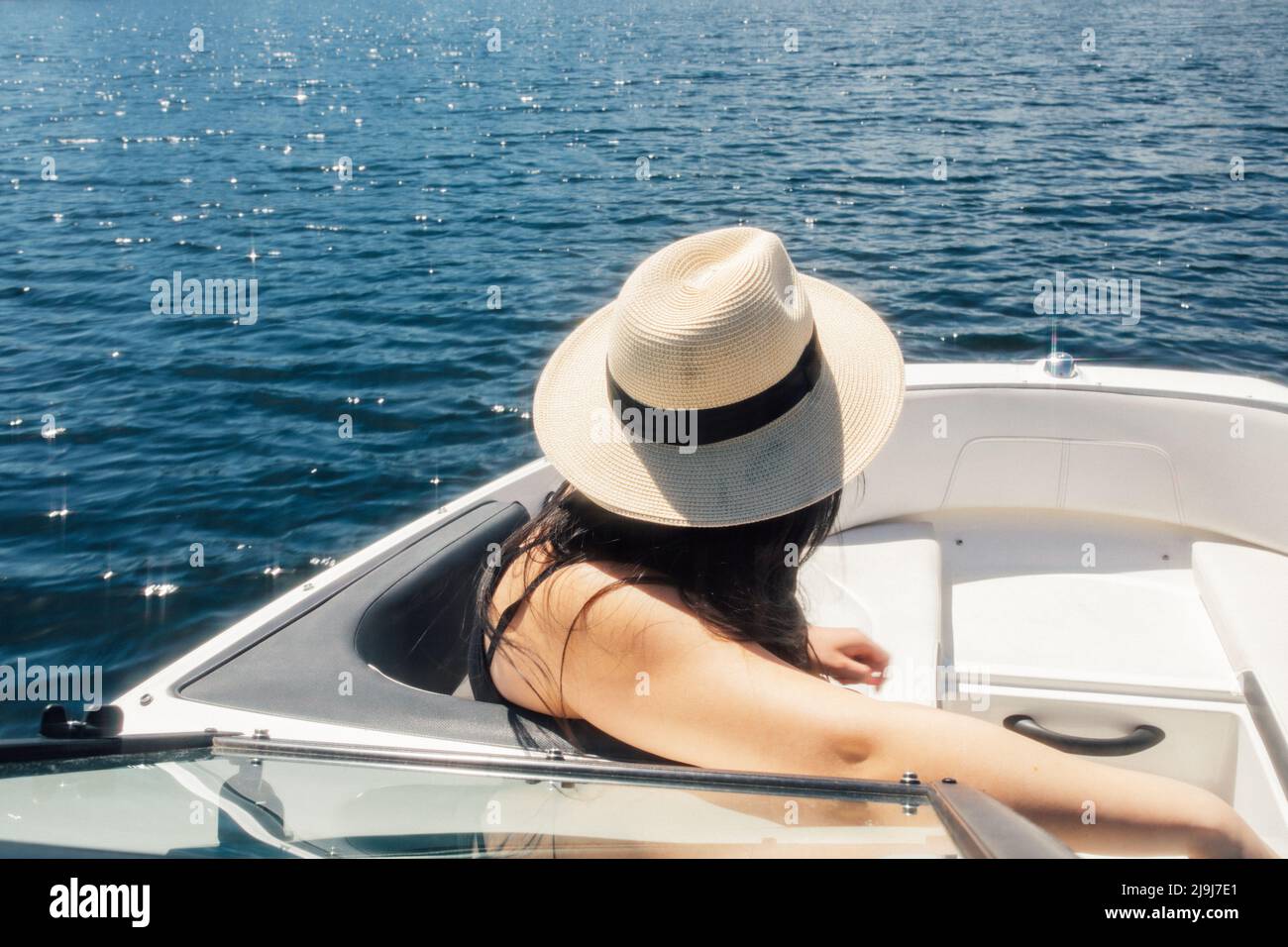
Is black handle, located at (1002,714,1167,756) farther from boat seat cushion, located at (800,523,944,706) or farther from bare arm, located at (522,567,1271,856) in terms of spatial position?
bare arm, located at (522,567,1271,856)

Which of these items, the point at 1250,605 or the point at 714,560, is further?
the point at 1250,605

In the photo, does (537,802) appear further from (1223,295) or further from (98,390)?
(1223,295)

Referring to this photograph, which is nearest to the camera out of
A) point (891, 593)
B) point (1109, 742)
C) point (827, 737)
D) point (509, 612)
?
point (827, 737)

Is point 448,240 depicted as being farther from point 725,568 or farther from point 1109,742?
point 725,568

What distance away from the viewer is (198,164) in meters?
16.8

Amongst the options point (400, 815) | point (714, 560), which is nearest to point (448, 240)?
point (714, 560)

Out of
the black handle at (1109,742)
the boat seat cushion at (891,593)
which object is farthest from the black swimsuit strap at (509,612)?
the black handle at (1109,742)

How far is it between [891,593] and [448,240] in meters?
10.5

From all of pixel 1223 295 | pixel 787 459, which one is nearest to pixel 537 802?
pixel 787 459

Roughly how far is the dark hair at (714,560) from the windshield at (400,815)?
293mm

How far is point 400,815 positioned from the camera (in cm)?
135

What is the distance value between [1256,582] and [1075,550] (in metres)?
0.65

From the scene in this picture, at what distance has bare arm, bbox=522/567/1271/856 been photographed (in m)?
1.31

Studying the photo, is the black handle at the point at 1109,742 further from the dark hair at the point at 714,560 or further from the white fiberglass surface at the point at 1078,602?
the dark hair at the point at 714,560
